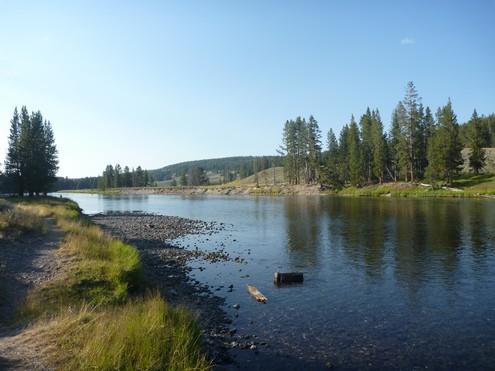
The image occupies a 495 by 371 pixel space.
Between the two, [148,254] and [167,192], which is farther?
[167,192]

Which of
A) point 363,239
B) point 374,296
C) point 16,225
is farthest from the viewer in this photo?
point 363,239

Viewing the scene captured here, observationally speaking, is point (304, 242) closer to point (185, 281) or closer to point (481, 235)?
point (185, 281)

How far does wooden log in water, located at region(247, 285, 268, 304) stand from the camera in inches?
Answer: 656

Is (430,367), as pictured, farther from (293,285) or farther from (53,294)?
(53,294)

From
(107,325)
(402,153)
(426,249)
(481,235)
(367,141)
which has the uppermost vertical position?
(367,141)

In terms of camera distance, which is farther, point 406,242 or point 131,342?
point 406,242

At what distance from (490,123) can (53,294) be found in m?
188

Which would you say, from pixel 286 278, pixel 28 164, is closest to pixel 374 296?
pixel 286 278

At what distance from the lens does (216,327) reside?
13578mm

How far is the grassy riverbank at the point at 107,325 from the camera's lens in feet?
25.8

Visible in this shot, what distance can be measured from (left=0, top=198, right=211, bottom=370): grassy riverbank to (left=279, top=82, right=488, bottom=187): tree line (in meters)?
86.1

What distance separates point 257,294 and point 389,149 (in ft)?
330

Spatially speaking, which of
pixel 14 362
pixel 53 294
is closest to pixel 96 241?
pixel 53 294

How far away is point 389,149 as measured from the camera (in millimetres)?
108000
